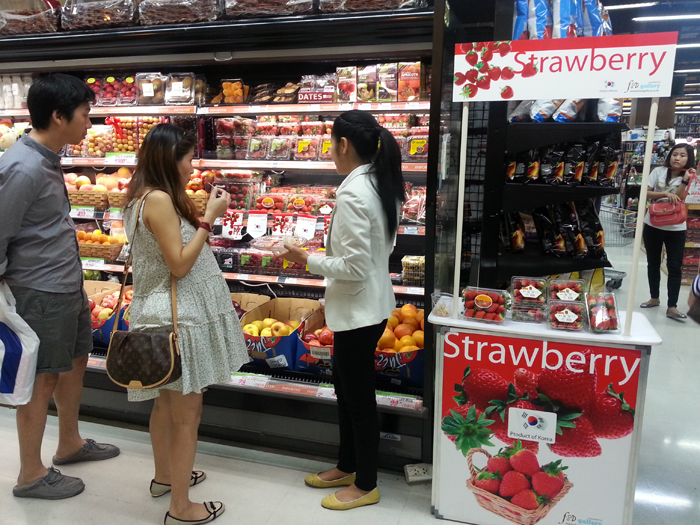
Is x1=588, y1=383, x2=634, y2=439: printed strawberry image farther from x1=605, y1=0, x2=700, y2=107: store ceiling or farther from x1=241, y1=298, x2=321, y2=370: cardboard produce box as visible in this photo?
x1=605, y1=0, x2=700, y2=107: store ceiling

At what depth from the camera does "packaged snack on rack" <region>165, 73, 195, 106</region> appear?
3131 millimetres

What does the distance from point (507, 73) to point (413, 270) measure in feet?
4.13

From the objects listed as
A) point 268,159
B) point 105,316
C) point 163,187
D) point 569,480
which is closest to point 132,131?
point 268,159

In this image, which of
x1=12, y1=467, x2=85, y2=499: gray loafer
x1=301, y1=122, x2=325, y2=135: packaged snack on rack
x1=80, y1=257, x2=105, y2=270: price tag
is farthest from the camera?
x1=80, y1=257, x2=105, y2=270: price tag

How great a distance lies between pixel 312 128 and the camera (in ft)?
10.3

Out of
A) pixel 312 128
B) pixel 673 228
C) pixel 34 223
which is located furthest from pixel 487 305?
pixel 673 228

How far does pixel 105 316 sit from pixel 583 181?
2804 mm

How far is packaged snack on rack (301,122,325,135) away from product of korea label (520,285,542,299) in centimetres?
161

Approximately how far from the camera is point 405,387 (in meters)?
2.67

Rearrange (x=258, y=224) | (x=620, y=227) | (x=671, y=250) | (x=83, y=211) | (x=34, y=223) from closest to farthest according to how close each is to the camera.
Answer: (x=34, y=223), (x=258, y=224), (x=83, y=211), (x=671, y=250), (x=620, y=227)

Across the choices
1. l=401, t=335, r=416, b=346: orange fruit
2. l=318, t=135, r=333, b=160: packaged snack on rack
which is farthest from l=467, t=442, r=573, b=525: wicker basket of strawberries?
l=318, t=135, r=333, b=160: packaged snack on rack

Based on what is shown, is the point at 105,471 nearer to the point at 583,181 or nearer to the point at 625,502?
the point at 625,502

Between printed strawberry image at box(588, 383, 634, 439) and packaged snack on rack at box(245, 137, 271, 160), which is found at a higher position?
packaged snack on rack at box(245, 137, 271, 160)

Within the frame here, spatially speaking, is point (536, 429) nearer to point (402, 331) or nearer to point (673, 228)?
point (402, 331)
